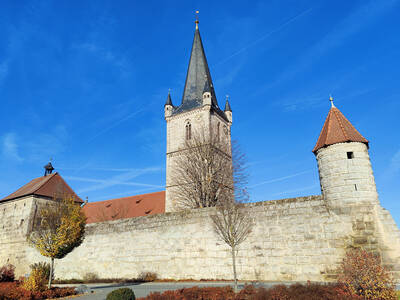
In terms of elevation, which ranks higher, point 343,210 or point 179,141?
point 179,141

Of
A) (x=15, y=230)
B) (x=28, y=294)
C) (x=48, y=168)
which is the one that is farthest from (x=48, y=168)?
(x=28, y=294)

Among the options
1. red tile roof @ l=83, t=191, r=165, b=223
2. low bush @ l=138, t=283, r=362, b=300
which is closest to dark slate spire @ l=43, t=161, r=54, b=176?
red tile roof @ l=83, t=191, r=165, b=223

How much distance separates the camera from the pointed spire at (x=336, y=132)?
14.5 metres

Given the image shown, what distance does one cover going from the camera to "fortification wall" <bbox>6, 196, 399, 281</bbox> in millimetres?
13258

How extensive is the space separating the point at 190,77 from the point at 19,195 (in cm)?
2879

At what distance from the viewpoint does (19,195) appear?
1220 inches

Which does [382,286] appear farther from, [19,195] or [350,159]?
[19,195]

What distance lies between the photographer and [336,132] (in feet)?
49.0

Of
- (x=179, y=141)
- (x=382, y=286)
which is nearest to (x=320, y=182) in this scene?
(x=382, y=286)

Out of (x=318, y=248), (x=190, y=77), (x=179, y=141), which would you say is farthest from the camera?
(x=190, y=77)

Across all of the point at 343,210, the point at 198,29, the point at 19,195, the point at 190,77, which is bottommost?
the point at 343,210

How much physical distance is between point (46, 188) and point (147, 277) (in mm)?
18501

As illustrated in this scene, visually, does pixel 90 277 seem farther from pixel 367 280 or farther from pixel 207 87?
pixel 207 87

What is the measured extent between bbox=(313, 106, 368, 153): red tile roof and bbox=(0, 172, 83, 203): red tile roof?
23.2 metres
